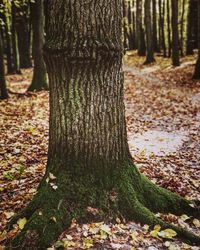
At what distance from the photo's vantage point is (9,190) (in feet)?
16.8

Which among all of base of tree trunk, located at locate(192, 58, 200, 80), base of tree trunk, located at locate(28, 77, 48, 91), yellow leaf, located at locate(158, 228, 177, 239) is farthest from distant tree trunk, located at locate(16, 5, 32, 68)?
yellow leaf, located at locate(158, 228, 177, 239)

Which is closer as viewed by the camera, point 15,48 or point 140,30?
point 15,48

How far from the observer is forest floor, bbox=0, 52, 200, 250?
374 centimetres

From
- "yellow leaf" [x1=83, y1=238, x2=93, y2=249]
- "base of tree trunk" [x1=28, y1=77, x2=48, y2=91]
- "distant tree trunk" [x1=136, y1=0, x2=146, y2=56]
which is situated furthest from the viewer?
"distant tree trunk" [x1=136, y1=0, x2=146, y2=56]

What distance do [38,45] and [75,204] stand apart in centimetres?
1271

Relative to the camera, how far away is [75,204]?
3846mm

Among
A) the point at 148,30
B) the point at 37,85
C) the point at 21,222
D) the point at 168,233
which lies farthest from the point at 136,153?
the point at 148,30

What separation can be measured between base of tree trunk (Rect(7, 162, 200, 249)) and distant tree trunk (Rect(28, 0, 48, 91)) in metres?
12.0

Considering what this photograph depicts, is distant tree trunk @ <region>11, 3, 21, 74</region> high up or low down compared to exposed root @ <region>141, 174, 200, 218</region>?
up

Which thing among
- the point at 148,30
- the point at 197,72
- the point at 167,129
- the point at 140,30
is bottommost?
the point at 167,129

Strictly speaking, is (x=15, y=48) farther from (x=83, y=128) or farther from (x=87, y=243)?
(x=87, y=243)

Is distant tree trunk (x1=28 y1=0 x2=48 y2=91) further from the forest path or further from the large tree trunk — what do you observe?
the large tree trunk

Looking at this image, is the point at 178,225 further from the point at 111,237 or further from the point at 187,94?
the point at 187,94

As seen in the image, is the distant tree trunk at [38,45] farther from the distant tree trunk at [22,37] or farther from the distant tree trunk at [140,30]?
the distant tree trunk at [140,30]
